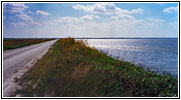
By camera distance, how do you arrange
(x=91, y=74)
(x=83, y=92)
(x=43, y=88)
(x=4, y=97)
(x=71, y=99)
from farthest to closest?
(x=91, y=74), (x=43, y=88), (x=83, y=92), (x=4, y=97), (x=71, y=99)

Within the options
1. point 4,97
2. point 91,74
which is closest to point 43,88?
Result: point 4,97

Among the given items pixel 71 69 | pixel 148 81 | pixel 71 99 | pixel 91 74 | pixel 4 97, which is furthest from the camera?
pixel 71 69

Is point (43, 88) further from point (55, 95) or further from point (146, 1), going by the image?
point (146, 1)

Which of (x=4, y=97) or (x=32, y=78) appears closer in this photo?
(x=4, y=97)

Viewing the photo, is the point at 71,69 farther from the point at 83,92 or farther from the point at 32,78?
the point at 83,92

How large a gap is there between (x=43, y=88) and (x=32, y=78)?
144 cm

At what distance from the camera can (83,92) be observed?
5469 millimetres

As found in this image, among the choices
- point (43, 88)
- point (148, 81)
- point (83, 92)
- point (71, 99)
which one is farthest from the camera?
point (148, 81)

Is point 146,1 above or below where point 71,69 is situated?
above

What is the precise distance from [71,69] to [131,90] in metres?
3.28

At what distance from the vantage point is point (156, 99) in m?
4.82

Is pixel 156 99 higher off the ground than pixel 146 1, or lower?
lower

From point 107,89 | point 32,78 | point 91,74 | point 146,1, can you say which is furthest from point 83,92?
point 146,1

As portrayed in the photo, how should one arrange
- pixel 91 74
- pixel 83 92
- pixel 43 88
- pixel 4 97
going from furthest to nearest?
pixel 91 74
pixel 43 88
pixel 83 92
pixel 4 97
